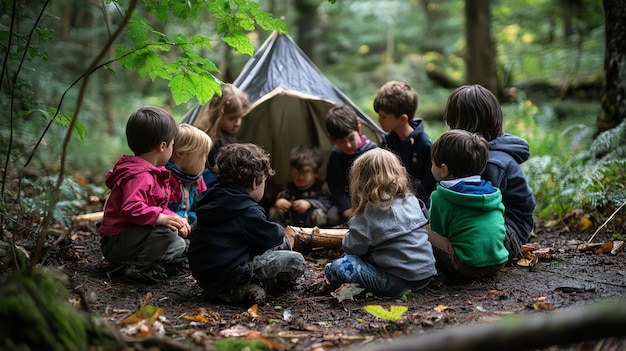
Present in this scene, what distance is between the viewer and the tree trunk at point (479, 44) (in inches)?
312

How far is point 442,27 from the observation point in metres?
15.2

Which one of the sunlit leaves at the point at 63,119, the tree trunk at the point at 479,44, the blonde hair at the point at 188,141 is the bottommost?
the blonde hair at the point at 188,141

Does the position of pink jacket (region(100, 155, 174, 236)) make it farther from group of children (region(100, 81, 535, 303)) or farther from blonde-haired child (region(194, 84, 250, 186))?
blonde-haired child (region(194, 84, 250, 186))

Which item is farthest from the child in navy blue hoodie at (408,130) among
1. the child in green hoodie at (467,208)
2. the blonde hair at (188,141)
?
the blonde hair at (188,141)

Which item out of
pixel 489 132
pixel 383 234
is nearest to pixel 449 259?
pixel 383 234

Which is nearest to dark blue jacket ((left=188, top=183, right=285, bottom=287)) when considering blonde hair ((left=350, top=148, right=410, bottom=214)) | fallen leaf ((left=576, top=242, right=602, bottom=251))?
blonde hair ((left=350, top=148, right=410, bottom=214))

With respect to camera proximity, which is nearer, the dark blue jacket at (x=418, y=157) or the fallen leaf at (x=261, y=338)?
the fallen leaf at (x=261, y=338)

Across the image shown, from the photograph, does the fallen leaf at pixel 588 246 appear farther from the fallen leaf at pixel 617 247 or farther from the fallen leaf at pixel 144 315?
the fallen leaf at pixel 144 315

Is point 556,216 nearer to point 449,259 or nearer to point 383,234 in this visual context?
point 449,259

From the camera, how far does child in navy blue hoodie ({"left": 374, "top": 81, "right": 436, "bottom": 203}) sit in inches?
175

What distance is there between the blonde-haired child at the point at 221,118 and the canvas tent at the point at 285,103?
19cm

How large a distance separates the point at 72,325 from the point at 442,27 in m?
15.0

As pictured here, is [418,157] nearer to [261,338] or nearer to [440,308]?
[440,308]

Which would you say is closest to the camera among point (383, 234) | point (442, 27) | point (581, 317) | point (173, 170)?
point (581, 317)
